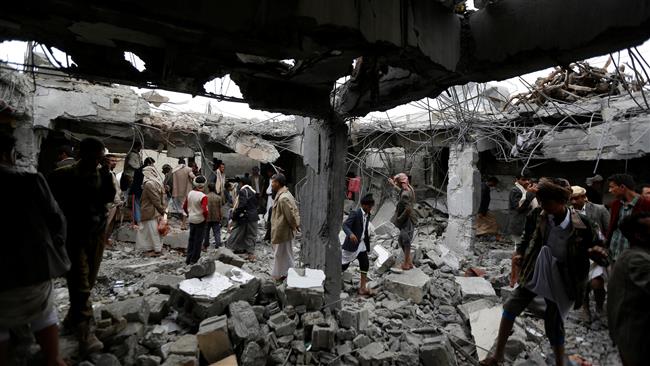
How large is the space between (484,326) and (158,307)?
364 cm

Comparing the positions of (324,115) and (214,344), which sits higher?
(324,115)

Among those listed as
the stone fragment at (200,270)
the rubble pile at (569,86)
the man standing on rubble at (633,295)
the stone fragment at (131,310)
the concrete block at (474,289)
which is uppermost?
the rubble pile at (569,86)

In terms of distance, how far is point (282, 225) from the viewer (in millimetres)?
5020

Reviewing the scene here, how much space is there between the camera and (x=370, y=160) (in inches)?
541

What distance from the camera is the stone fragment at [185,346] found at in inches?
107

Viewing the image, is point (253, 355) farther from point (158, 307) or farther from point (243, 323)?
point (158, 307)

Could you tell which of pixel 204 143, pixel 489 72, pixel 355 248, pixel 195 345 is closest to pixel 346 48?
pixel 489 72

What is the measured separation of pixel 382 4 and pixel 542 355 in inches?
155

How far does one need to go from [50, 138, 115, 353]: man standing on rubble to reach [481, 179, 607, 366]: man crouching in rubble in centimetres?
353

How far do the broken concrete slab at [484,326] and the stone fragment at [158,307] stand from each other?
10.9 ft

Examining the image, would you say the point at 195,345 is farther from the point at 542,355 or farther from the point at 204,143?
the point at 204,143

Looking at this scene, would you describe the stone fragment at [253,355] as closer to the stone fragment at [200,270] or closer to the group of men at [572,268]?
the stone fragment at [200,270]

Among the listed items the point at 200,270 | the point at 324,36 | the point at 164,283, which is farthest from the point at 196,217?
the point at 324,36

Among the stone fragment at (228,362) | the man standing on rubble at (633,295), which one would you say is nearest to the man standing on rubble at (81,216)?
the stone fragment at (228,362)
